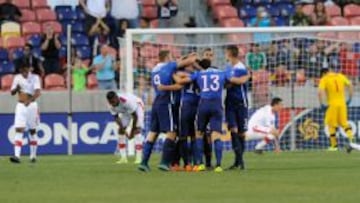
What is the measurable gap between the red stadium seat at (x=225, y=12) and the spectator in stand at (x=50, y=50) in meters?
5.17

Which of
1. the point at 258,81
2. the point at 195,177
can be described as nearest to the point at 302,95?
the point at 258,81

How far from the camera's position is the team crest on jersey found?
3144cm

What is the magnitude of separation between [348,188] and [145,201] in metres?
3.12

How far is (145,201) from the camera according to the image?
1438 cm

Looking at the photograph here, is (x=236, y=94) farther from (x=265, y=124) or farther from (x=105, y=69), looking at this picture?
(x=105, y=69)

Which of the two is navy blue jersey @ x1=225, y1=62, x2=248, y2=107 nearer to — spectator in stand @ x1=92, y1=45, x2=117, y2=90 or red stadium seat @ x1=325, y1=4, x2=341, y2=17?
spectator in stand @ x1=92, y1=45, x2=117, y2=90

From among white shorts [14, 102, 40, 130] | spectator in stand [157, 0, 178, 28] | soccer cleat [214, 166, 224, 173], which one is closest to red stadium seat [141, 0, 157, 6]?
spectator in stand [157, 0, 178, 28]

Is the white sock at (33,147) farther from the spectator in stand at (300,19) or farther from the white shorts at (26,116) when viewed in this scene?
the spectator in stand at (300,19)

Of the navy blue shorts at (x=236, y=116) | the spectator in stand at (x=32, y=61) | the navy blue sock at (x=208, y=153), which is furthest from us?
the spectator in stand at (x=32, y=61)

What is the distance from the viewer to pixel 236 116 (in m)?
21.1

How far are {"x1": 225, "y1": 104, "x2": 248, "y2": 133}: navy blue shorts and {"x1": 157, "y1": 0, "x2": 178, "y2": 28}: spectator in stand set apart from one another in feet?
47.4

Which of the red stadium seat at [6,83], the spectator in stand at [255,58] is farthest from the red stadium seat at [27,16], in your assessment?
the spectator in stand at [255,58]

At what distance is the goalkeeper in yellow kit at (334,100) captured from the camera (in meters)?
30.1

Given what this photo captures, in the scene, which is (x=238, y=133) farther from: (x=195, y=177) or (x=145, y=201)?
(x=145, y=201)
